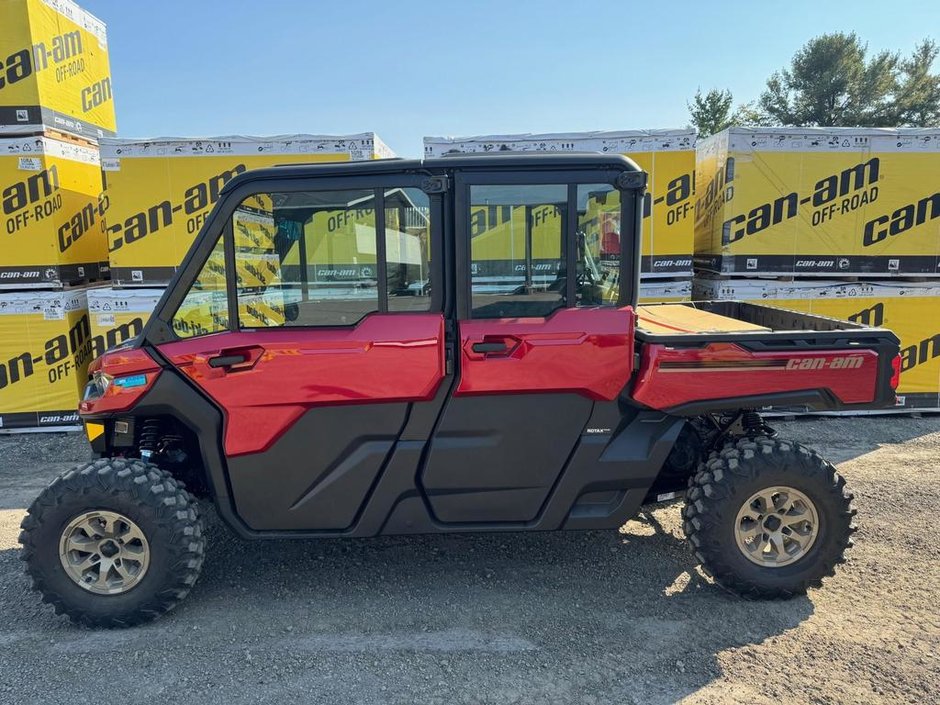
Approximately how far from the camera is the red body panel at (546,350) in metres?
3.17

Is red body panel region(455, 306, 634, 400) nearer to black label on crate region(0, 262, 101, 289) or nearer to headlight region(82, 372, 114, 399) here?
headlight region(82, 372, 114, 399)

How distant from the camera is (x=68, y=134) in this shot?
7.13m

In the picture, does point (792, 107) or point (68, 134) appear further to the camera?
point (792, 107)

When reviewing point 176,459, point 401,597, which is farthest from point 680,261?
point 176,459

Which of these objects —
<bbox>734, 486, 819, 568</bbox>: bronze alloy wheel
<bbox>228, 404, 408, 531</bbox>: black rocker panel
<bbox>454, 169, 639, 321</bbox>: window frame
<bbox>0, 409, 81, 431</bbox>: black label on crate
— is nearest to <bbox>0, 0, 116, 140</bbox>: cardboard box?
<bbox>0, 409, 81, 431</bbox>: black label on crate

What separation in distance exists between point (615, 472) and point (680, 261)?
4276 millimetres

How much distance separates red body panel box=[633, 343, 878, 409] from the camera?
10.6 feet

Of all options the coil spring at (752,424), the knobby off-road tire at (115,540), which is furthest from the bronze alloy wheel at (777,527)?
the knobby off-road tire at (115,540)

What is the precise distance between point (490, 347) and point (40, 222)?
6113mm

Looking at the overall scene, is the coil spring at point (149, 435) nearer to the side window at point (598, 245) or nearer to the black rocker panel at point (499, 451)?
the black rocker panel at point (499, 451)

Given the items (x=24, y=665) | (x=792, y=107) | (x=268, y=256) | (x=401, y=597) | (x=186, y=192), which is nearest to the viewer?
(x=24, y=665)

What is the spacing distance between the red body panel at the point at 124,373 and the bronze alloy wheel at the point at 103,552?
0.54 metres

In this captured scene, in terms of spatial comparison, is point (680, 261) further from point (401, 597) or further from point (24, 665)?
point (24, 665)

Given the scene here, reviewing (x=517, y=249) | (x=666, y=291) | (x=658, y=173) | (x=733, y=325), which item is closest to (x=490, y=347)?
(x=517, y=249)
